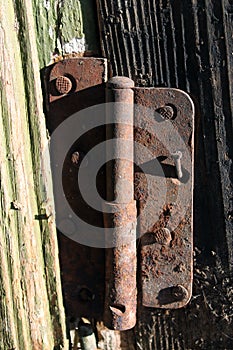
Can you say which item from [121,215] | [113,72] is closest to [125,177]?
[121,215]

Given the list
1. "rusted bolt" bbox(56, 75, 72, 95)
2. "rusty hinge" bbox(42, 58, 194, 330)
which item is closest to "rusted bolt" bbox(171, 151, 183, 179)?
"rusty hinge" bbox(42, 58, 194, 330)

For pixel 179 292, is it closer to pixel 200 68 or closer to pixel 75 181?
pixel 75 181

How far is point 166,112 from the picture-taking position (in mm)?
1047

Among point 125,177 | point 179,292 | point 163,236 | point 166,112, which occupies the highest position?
point 166,112

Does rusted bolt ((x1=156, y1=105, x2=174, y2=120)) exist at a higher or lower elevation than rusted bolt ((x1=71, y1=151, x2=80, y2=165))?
higher

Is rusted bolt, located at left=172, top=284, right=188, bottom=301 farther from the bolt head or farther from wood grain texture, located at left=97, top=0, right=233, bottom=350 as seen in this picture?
the bolt head

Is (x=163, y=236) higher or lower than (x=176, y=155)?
lower

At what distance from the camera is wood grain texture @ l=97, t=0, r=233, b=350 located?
1.02 metres

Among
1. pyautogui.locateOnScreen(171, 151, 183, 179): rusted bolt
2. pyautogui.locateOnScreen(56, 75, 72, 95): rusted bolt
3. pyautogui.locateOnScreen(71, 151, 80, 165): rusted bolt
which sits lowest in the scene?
pyautogui.locateOnScreen(171, 151, 183, 179): rusted bolt

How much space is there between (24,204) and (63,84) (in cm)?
22

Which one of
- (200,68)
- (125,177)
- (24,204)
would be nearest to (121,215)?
(125,177)

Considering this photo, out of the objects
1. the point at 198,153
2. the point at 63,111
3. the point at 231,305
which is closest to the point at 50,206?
the point at 63,111

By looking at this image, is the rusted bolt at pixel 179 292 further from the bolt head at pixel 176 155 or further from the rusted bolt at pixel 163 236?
the bolt head at pixel 176 155

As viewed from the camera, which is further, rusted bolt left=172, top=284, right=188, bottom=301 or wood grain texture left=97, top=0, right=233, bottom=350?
rusted bolt left=172, top=284, right=188, bottom=301
